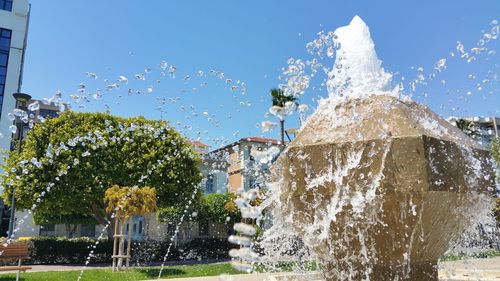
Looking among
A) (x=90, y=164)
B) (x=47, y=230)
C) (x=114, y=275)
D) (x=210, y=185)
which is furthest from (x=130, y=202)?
(x=47, y=230)

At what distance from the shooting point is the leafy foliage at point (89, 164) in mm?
22016

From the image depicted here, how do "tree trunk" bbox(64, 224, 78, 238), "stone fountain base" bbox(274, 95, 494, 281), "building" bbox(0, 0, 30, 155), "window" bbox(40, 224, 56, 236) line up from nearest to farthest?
"stone fountain base" bbox(274, 95, 494, 281), "building" bbox(0, 0, 30, 155), "tree trunk" bbox(64, 224, 78, 238), "window" bbox(40, 224, 56, 236)

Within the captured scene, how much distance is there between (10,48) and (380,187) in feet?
151

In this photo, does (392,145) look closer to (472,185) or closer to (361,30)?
(472,185)

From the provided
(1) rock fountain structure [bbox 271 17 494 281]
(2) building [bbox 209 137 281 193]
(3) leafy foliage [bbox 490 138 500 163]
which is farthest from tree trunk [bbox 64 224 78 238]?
(1) rock fountain structure [bbox 271 17 494 281]

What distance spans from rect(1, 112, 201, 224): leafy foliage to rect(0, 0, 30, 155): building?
20.7m

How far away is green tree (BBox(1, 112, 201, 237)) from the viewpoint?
22.0 m

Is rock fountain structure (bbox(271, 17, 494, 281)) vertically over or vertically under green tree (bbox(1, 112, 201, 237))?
under

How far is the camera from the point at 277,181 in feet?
12.4

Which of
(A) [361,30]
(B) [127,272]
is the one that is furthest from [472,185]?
(B) [127,272]

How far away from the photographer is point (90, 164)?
22.5 metres

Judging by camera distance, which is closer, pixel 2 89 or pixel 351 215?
pixel 351 215

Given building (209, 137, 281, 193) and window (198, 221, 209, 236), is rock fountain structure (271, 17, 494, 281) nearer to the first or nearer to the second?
building (209, 137, 281, 193)

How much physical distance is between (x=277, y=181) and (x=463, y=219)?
1548 mm
